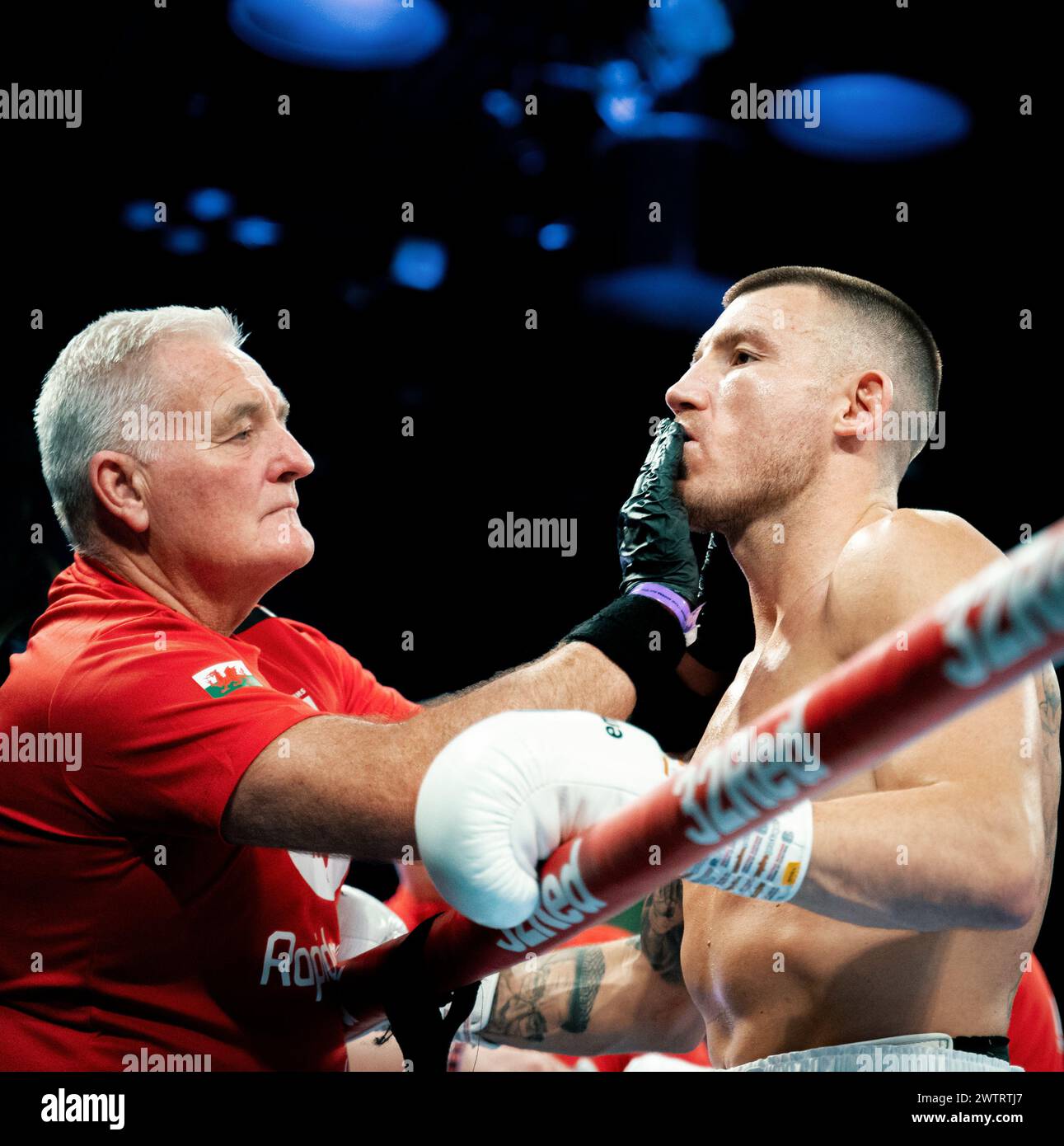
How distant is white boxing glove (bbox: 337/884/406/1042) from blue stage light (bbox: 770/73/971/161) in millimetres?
2363

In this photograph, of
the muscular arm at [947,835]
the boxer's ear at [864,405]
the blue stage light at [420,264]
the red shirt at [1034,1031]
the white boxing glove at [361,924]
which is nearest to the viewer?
the muscular arm at [947,835]

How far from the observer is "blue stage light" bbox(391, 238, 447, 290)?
335 centimetres

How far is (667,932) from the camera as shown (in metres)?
1.82

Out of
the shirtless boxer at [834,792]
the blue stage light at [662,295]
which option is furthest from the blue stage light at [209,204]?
the shirtless boxer at [834,792]

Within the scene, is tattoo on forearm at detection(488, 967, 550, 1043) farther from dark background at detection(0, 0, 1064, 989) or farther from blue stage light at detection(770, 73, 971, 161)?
blue stage light at detection(770, 73, 971, 161)

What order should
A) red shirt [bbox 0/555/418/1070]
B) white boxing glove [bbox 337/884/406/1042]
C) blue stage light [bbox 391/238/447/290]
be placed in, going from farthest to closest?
blue stage light [bbox 391/238/447/290]
white boxing glove [bbox 337/884/406/1042]
red shirt [bbox 0/555/418/1070]

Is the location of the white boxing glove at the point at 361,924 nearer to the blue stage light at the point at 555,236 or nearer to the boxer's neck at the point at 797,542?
the boxer's neck at the point at 797,542

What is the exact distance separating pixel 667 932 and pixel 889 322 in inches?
37.9

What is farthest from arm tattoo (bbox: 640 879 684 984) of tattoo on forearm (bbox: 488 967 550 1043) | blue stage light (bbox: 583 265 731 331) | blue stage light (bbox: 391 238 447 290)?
blue stage light (bbox: 391 238 447 290)

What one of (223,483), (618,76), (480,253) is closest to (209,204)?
(480,253)

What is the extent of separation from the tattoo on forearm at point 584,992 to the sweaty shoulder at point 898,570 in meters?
0.72

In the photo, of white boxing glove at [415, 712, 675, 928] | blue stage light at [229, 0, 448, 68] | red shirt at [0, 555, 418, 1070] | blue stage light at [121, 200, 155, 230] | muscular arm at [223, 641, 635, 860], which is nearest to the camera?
white boxing glove at [415, 712, 675, 928]

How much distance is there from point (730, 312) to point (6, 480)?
1.93 metres

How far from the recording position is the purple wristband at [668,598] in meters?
1.68
